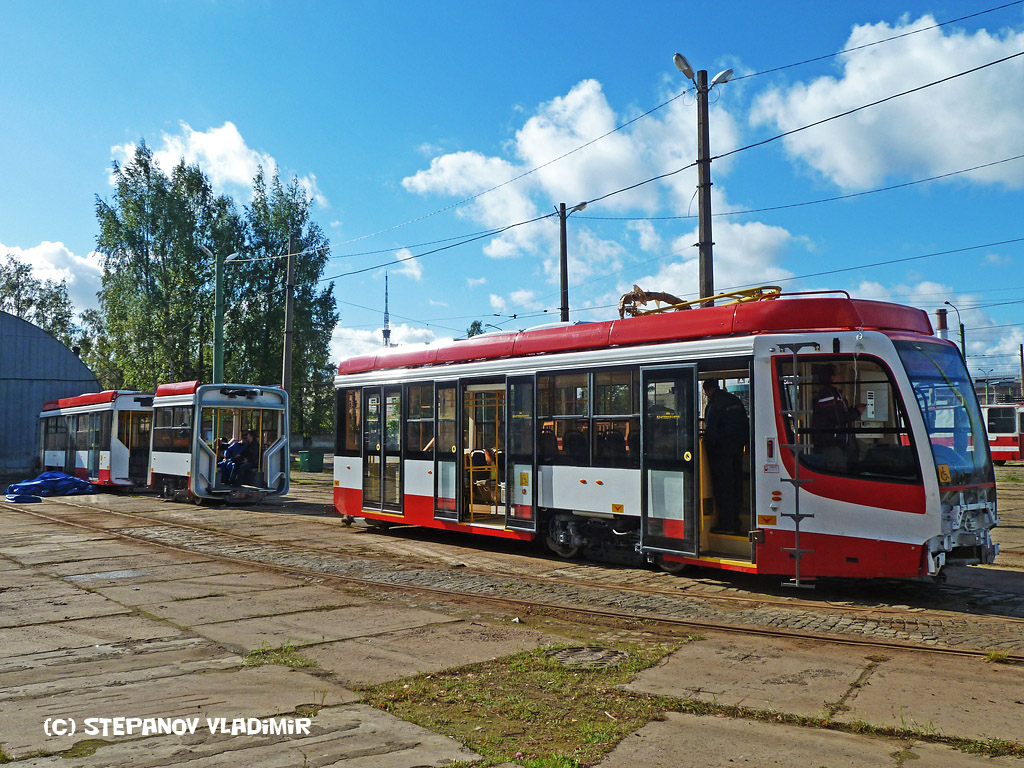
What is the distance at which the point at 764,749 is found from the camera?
4.48 metres

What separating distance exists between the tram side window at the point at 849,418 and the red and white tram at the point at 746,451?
0.02 m

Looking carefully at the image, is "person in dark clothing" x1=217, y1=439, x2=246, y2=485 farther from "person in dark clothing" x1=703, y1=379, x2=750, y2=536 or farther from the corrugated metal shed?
the corrugated metal shed

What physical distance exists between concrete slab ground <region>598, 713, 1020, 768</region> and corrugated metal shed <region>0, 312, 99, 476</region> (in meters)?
43.8

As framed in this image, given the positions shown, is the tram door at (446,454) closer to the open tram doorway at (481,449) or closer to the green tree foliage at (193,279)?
the open tram doorway at (481,449)

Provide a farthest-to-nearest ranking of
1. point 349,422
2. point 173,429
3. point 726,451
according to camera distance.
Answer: point 173,429, point 349,422, point 726,451

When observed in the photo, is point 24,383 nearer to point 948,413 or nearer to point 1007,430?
point 948,413

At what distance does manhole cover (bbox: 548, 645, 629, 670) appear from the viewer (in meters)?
6.18

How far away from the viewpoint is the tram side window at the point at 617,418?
10250mm

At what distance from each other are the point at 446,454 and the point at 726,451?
504 cm

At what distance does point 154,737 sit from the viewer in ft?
15.1

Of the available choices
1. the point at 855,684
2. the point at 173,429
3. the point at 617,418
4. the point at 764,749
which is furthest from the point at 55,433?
the point at 764,749

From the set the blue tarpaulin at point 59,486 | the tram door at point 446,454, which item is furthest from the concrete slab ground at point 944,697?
the blue tarpaulin at point 59,486

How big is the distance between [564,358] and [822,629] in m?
5.07

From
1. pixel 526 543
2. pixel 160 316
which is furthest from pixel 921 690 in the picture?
pixel 160 316
